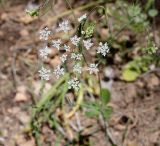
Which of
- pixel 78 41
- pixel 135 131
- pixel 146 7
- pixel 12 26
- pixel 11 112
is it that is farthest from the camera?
pixel 12 26

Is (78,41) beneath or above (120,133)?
above

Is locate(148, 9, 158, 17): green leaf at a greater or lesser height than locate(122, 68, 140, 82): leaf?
greater

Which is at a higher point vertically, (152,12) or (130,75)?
(152,12)

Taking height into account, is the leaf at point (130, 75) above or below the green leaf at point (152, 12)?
below

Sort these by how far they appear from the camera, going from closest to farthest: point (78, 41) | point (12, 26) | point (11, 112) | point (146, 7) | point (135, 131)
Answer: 1. point (78, 41)
2. point (135, 131)
3. point (11, 112)
4. point (146, 7)
5. point (12, 26)

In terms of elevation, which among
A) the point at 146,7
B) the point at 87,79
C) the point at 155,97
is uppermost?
the point at 146,7

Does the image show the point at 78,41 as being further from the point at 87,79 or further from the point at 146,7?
the point at 146,7

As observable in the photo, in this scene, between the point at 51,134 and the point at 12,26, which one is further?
the point at 12,26

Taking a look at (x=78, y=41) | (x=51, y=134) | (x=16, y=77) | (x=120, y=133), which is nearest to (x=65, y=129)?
(x=51, y=134)
